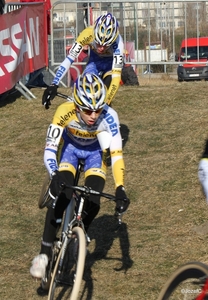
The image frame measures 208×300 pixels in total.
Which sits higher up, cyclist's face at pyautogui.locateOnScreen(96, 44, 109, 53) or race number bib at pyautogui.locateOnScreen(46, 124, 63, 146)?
cyclist's face at pyautogui.locateOnScreen(96, 44, 109, 53)

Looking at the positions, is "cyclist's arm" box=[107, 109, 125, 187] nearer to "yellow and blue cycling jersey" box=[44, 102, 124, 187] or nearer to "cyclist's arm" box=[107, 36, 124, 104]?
"yellow and blue cycling jersey" box=[44, 102, 124, 187]

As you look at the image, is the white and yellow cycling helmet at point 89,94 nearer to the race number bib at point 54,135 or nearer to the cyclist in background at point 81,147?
the cyclist in background at point 81,147

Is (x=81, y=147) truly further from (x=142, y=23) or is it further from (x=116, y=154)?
(x=142, y=23)

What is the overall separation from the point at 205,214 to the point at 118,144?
2.30 metres

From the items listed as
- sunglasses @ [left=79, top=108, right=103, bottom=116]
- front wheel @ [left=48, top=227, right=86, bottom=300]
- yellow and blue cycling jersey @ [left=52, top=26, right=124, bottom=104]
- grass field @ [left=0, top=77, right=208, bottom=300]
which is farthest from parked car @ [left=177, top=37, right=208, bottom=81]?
front wheel @ [left=48, top=227, right=86, bottom=300]

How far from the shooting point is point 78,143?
6262 millimetres

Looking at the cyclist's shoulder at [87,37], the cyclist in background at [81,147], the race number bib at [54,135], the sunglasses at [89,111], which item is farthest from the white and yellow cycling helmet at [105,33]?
the sunglasses at [89,111]

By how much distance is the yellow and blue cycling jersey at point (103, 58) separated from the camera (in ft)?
29.8

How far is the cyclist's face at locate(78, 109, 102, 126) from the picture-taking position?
5742mm

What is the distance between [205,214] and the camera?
792 cm

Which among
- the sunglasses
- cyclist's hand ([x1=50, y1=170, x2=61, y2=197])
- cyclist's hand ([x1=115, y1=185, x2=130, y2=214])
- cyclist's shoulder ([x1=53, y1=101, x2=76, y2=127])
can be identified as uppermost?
the sunglasses

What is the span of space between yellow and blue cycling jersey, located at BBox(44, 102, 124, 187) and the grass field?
113 centimetres

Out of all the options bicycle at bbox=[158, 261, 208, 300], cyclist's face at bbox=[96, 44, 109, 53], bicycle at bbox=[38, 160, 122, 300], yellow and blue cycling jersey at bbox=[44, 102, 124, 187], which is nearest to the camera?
bicycle at bbox=[158, 261, 208, 300]

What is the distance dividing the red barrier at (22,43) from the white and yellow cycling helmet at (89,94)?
21.4 feet
